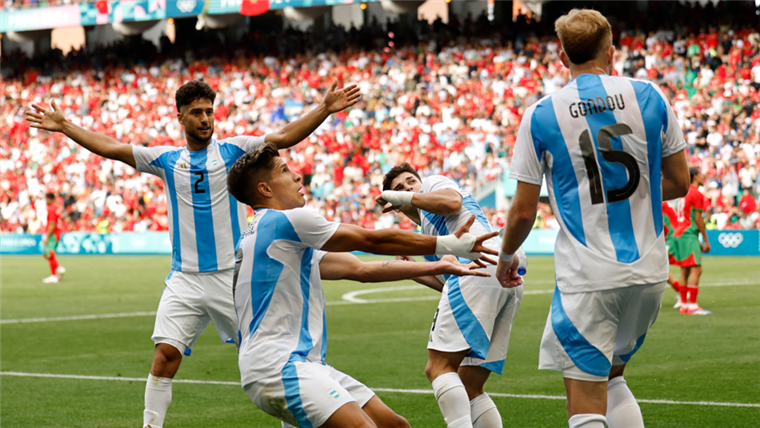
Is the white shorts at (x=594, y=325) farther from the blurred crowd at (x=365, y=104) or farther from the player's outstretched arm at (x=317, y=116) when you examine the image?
the blurred crowd at (x=365, y=104)

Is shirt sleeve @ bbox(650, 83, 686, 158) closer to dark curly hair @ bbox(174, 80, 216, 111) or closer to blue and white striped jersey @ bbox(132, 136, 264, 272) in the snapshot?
blue and white striped jersey @ bbox(132, 136, 264, 272)

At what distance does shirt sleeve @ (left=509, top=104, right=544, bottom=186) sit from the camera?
3791 mm

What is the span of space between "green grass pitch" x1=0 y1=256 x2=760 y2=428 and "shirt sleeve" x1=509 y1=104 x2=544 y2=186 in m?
3.09

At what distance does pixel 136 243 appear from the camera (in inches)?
1270

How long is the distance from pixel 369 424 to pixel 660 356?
21.0ft

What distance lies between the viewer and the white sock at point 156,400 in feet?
19.2

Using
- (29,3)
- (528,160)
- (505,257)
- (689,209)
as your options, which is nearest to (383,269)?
(505,257)

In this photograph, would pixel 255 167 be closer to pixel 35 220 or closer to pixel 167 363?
pixel 167 363

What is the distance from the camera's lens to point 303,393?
12.4ft

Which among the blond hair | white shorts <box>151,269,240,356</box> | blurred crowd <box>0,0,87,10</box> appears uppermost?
blurred crowd <box>0,0,87,10</box>

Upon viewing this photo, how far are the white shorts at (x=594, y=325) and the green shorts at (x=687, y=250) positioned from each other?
9.87 m

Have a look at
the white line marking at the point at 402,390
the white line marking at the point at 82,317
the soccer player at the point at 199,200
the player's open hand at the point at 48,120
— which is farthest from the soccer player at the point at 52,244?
the soccer player at the point at 199,200

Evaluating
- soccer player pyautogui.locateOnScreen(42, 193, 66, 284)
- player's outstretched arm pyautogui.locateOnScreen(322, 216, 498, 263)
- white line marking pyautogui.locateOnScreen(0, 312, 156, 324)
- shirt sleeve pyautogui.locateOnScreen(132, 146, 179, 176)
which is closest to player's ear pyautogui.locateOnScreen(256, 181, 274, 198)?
player's outstretched arm pyautogui.locateOnScreen(322, 216, 498, 263)

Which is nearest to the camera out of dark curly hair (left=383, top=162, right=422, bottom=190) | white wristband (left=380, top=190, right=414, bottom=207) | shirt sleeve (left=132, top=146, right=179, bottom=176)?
white wristband (left=380, top=190, right=414, bottom=207)
